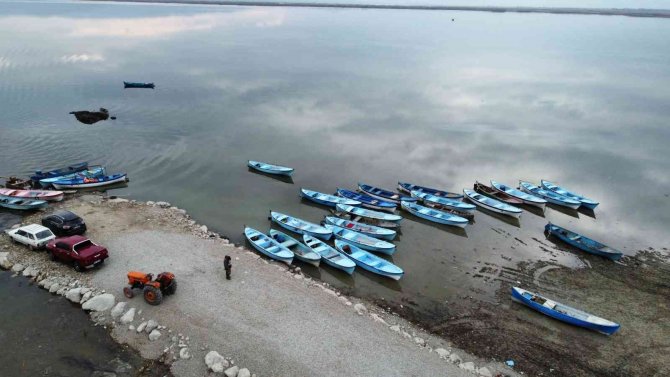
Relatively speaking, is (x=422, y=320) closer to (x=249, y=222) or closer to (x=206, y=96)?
(x=249, y=222)

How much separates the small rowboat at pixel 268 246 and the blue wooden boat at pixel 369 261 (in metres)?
4.27

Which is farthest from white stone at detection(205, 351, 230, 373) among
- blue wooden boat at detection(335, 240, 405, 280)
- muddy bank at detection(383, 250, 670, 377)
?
blue wooden boat at detection(335, 240, 405, 280)

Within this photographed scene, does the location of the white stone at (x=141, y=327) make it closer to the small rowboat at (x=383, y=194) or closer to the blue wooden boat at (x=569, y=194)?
the small rowboat at (x=383, y=194)

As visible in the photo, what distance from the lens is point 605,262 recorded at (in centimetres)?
3262

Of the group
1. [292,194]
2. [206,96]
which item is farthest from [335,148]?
[206,96]

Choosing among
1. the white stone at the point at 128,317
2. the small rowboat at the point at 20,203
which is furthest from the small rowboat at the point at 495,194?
the small rowboat at the point at 20,203

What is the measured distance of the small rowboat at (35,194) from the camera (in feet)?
117

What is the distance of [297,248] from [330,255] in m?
2.58

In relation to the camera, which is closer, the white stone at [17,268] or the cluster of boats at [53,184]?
the white stone at [17,268]

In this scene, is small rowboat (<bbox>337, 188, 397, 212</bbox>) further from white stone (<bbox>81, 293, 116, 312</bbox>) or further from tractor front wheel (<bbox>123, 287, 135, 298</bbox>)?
white stone (<bbox>81, 293, 116, 312</bbox>)

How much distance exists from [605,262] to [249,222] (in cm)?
2879

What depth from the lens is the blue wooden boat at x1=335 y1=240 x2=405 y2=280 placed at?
1141 inches

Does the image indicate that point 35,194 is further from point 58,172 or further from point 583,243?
point 583,243

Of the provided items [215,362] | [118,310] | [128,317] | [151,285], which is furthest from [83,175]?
[215,362]
